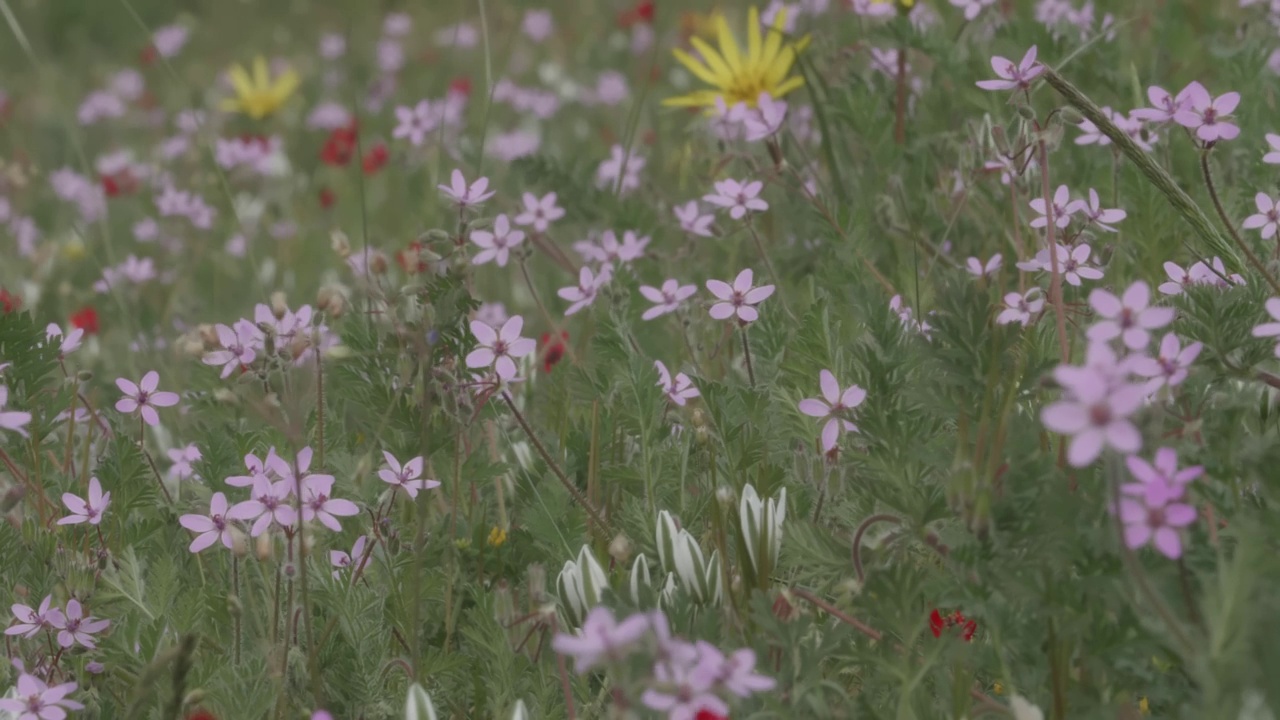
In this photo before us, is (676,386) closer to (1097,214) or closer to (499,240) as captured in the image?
(499,240)

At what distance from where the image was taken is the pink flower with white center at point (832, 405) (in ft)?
5.55

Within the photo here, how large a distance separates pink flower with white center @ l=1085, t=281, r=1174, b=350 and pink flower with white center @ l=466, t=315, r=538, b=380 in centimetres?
89

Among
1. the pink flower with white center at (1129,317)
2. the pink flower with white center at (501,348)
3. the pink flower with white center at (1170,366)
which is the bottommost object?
the pink flower with white center at (1129,317)

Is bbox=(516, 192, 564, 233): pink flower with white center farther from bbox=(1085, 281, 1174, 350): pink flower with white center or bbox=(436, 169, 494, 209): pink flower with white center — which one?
bbox=(1085, 281, 1174, 350): pink flower with white center

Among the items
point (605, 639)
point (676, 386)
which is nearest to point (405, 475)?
point (676, 386)

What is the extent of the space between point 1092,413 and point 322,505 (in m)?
1.15

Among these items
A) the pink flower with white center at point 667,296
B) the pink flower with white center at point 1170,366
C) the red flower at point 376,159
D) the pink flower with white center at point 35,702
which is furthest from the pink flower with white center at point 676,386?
the red flower at point 376,159

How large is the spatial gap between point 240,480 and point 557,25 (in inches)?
252

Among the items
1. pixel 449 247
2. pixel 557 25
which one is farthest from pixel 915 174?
pixel 557 25

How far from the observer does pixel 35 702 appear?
155 centimetres

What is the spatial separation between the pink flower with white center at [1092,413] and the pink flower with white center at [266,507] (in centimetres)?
112

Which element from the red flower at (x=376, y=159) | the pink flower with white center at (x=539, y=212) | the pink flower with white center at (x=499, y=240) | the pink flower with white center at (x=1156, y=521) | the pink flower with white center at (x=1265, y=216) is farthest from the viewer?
the red flower at (x=376, y=159)

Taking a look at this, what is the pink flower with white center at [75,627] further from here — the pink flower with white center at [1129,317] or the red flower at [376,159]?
the red flower at [376,159]

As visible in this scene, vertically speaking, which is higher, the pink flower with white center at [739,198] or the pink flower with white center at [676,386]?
the pink flower with white center at [739,198]
